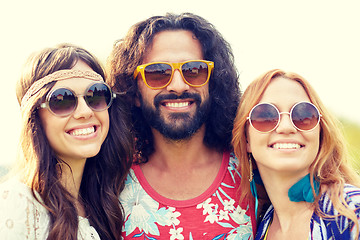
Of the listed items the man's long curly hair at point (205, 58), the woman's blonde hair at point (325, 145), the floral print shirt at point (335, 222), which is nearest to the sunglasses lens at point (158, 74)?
the man's long curly hair at point (205, 58)

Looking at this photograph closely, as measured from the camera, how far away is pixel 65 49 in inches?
105

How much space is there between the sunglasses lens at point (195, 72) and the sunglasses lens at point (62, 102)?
114 cm

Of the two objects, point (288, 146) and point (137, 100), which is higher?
point (137, 100)

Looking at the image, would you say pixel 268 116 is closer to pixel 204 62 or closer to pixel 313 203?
pixel 313 203

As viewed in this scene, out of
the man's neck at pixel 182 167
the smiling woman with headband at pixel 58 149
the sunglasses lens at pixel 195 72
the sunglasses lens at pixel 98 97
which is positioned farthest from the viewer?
the sunglasses lens at pixel 195 72

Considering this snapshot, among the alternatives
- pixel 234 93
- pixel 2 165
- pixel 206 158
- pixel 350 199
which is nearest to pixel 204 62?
pixel 234 93

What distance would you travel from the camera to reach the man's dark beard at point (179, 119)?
340cm

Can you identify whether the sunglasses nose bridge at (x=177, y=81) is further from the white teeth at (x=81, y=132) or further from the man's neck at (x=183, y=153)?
the white teeth at (x=81, y=132)

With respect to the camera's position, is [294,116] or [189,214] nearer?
[294,116]

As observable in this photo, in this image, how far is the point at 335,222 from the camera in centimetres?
228

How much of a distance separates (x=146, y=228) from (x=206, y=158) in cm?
89

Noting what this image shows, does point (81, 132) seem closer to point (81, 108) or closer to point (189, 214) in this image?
point (81, 108)

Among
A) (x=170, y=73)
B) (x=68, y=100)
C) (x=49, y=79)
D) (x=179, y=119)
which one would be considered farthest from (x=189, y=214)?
(x=49, y=79)

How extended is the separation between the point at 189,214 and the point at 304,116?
3.96 feet
